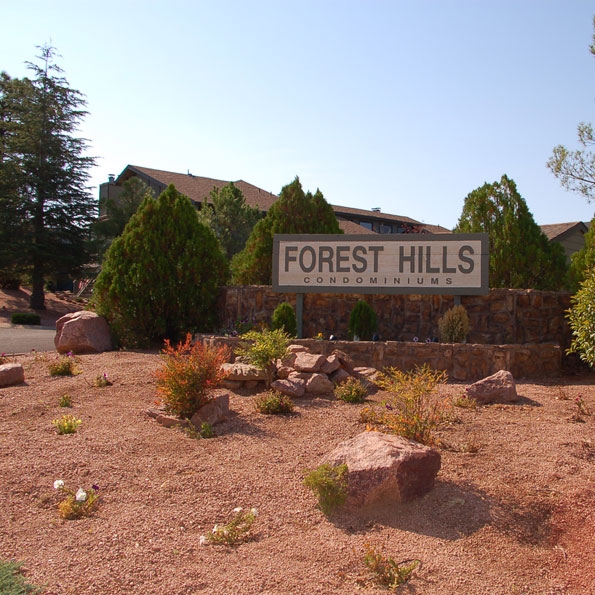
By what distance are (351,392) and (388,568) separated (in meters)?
3.81

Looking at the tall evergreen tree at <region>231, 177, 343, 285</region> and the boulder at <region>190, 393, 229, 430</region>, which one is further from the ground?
the tall evergreen tree at <region>231, 177, 343, 285</region>

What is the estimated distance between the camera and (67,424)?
6.45m

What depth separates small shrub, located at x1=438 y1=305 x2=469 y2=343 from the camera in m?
10.3

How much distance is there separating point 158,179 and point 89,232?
6.26 metres

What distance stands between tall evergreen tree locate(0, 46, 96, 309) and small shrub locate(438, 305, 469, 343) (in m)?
23.7

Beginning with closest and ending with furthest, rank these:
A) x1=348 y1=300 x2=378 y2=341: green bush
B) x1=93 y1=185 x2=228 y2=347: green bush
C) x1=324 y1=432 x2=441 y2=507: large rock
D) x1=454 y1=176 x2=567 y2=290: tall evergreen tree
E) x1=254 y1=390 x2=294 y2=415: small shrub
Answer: x1=324 y1=432 x2=441 y2=507: large rock
x1=254 y1=390 x2=294 y2=415: small shrub
x1=348 y1=300 x2=378 y2=341: green bush
x1=93 y1=185 x2=228 y2=347: green bush
x1=454 y1=176 x2=567 y2=290: tall evergreen tree

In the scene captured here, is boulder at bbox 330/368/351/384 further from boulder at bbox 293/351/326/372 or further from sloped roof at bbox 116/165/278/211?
sloped roof at bbox 116/165/278/211

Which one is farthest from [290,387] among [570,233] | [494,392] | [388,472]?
[570,233]

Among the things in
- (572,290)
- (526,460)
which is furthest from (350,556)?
(572,290)

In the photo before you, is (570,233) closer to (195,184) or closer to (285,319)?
(195,184)

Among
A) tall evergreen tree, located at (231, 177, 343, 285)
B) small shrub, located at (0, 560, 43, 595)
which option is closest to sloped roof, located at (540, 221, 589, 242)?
tall evergreen tree, located at (231, 177, 343, 285)

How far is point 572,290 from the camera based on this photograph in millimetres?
11008

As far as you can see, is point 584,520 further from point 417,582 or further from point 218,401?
point 218,401

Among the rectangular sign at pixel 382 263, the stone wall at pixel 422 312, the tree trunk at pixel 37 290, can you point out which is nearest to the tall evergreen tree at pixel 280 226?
the stone wall at pixel 422 312
